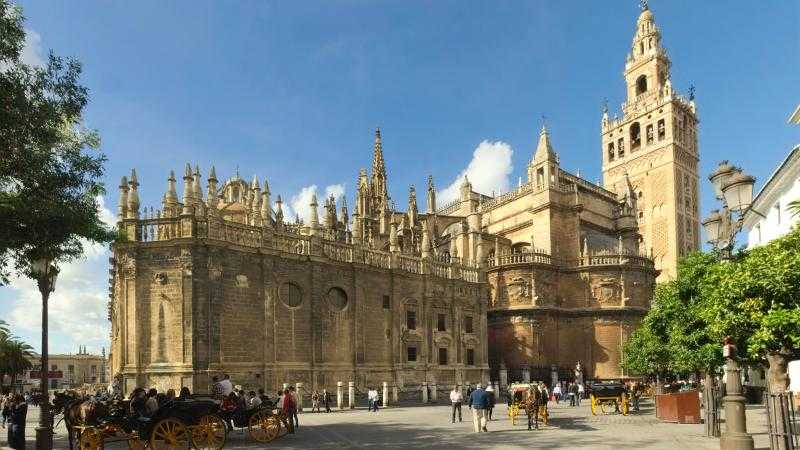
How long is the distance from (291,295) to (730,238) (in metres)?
21.5

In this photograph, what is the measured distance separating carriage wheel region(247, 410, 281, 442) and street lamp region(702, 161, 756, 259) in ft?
34.2

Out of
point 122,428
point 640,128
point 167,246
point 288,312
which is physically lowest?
point 122,428

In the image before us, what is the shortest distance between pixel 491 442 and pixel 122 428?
26.4 feet

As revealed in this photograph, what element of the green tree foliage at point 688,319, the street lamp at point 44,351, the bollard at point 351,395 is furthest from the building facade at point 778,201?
the street lamp at point 44,351

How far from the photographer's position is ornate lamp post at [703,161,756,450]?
1016 cm

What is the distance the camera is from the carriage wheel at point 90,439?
12.6 meters

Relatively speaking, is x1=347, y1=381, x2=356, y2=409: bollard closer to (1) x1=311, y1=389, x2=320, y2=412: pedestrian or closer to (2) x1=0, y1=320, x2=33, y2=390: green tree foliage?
(1) x1=311, y1=389, x2=320, y2=412: pedestrian

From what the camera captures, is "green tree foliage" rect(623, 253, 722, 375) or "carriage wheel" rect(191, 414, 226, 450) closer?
"carriage wheel" rect(191, 414, 226, 450)

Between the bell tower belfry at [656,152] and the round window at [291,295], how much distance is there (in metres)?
36.7

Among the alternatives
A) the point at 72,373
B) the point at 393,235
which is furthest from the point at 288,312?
the point at 72,373

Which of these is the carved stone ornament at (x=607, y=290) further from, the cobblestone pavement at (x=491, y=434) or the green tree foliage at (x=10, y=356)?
the green tree foliage at (x=10, y=356)

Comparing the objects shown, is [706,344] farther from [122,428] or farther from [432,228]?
[432,228]

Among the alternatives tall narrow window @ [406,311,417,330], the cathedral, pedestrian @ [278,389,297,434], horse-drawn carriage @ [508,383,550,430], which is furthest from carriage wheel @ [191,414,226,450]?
tall narrow window @ [406,311,417,330]

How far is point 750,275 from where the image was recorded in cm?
1236
